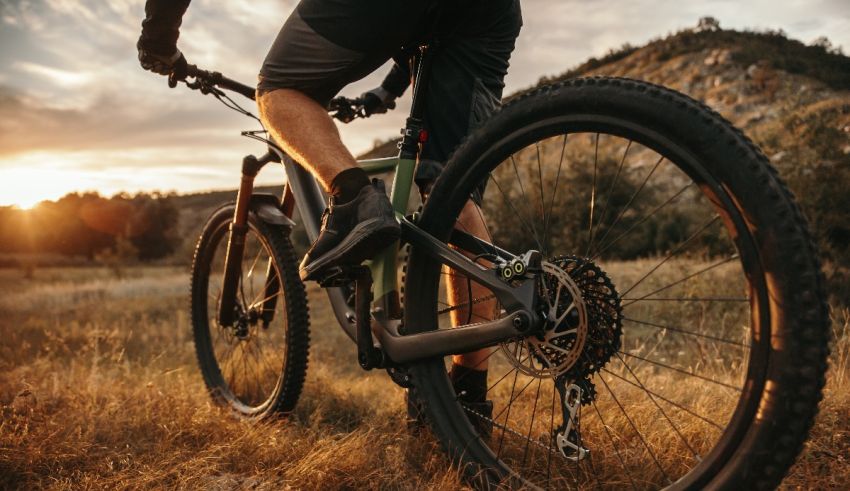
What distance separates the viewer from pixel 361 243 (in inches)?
70.9

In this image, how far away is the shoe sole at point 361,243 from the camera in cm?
177

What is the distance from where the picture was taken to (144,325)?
9.59 m

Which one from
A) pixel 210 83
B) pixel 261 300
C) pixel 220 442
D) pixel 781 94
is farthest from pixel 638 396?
pixel 781 94

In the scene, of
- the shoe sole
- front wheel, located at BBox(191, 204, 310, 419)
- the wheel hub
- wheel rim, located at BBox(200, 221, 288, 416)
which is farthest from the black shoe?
wheel rim, located at BBox(200, 221, 288, 416)

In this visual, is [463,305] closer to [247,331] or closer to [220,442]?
[220,442]

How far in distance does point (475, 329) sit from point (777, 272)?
817 mm

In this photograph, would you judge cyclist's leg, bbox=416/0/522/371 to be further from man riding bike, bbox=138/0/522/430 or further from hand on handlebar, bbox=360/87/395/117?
hand on handlebar, bbox=360/87/395/117

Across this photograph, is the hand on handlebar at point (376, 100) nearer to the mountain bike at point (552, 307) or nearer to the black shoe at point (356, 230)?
the mountain bike at point (552, 307)

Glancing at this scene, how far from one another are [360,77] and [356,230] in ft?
1.82

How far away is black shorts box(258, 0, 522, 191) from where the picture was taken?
1.82 m

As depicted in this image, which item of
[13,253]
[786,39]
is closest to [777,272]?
[13,253]

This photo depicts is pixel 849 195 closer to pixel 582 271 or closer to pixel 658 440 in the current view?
pixel 658 440

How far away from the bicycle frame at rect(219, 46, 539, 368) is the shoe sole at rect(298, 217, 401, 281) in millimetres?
135

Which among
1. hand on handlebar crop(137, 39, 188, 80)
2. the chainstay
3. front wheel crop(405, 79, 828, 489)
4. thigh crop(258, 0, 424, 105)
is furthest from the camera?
hand on handlebar crop(137, 39, 188, 80)
